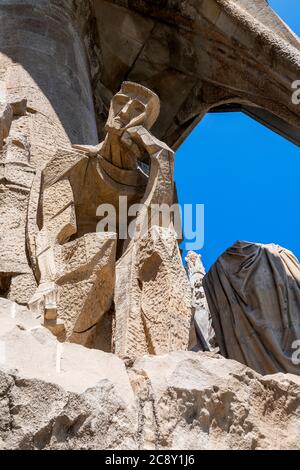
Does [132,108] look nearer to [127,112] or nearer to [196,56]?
[127,112]

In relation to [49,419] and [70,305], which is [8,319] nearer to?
[49,419]

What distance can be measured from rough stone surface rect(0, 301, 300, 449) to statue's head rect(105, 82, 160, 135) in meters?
2.33

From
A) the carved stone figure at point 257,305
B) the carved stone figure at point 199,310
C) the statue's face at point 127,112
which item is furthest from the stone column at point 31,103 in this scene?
the carved stone figure at point 257,305

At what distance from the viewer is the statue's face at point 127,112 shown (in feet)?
22.9

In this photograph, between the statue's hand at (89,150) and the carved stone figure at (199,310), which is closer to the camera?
the statue's hand at (89,150)

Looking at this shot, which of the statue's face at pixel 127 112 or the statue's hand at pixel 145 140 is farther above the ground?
the statue's face at pixel 127 112

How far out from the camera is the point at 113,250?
608 cm

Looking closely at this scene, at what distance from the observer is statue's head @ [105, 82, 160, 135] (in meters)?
6.97

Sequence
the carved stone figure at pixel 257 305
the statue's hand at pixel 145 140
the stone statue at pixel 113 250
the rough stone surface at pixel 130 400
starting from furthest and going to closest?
the carved stone figure at pixel 257 305
the statue's hand at pixel 145 140
the stone statue at pixel 113 250
the rough stone surface at pixel 130 400

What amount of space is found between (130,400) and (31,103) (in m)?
4.53

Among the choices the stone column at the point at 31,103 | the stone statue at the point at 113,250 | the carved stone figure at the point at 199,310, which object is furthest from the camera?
the carved stone figure at the point at 199,310

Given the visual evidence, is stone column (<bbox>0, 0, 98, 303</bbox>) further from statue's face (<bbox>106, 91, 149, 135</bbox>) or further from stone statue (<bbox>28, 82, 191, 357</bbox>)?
statue's face (<bbox>106, 91, 149, 135</bbox>)

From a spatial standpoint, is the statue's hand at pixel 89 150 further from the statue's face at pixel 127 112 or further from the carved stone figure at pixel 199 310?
the carved stone figure at pixel 199 310

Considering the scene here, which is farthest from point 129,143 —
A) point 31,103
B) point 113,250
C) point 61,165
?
point 31,103
